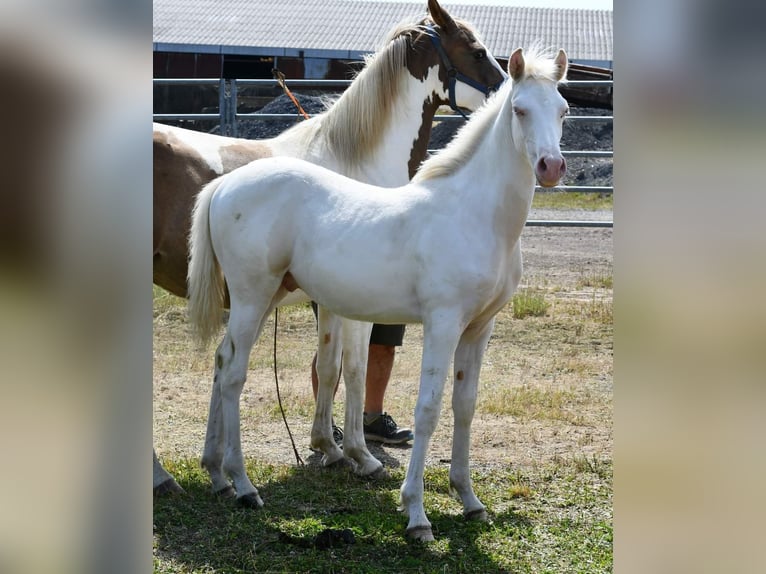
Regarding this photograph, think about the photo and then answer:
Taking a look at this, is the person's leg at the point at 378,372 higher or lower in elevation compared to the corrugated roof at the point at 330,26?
lower

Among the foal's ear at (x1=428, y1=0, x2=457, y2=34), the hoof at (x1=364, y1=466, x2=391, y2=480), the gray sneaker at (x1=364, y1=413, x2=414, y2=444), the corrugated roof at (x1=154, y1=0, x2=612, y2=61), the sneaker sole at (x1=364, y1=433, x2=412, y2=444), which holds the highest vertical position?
the corrugated roof at (x1=154, y1=0, x2=612, y2=61)

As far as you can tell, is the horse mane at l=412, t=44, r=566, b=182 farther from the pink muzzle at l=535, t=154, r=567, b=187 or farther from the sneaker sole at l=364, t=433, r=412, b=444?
the sneaker sole at l=364, t=433, r=412, b=444

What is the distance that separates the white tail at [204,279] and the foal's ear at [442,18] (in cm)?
159

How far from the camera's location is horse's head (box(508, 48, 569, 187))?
2.89 meters

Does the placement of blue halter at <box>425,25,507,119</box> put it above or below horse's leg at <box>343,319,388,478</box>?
above

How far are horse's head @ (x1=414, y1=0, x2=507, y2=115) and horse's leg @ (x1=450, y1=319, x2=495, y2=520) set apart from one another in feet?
4.99

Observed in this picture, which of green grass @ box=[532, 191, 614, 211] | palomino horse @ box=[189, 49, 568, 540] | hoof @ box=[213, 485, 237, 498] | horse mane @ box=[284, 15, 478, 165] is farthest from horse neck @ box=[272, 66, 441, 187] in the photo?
green grass @ box=[532, 191, 614, 211]

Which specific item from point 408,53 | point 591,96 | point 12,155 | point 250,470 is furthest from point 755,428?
point 591,96

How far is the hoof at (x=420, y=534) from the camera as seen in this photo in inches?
125

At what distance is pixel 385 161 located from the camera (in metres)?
4.38

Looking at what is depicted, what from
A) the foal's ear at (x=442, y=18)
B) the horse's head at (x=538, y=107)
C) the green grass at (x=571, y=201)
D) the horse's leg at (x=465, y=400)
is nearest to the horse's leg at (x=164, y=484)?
the horse's leg at (x=465, y=400)

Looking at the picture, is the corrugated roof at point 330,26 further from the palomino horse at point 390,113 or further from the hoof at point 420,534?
the hoof at point 420,534

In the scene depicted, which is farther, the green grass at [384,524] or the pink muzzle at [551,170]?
the green grass at [384,524]

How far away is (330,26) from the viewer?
23.7 meters
